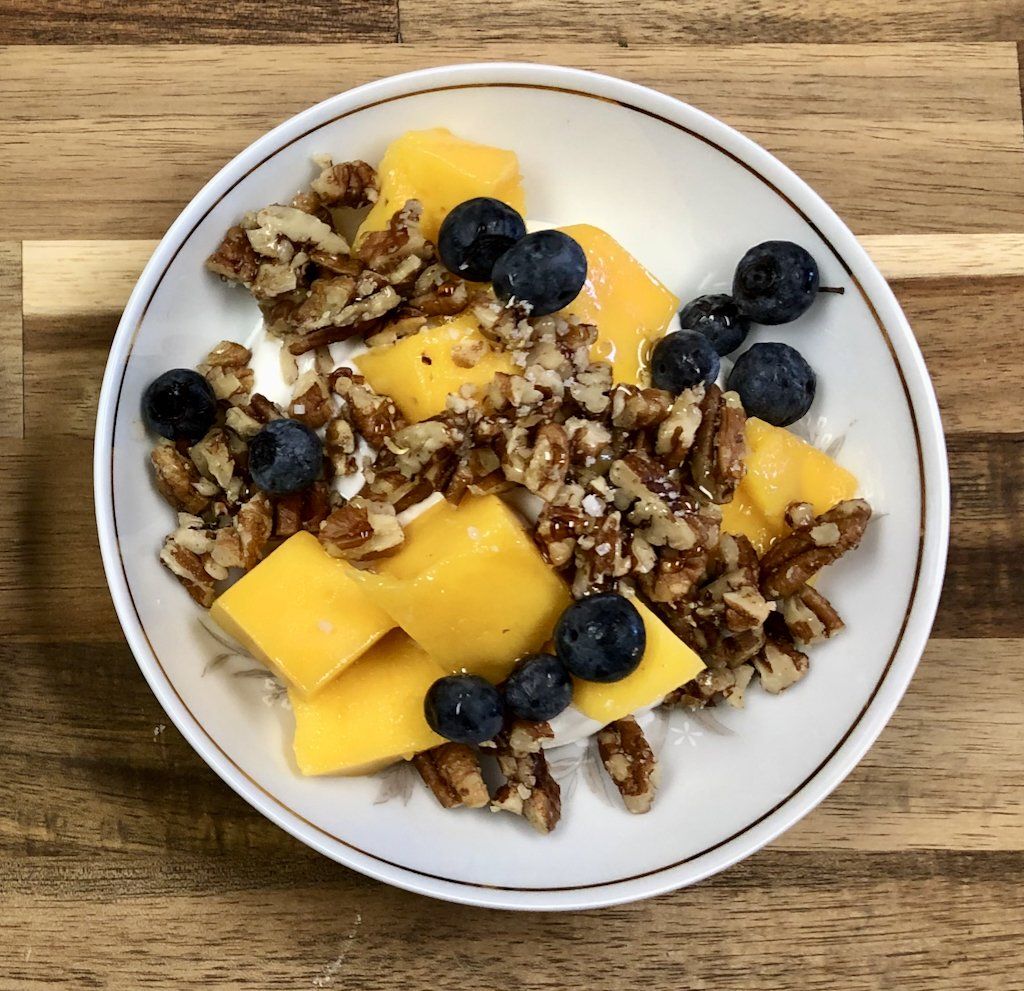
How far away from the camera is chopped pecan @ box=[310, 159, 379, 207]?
1.04m

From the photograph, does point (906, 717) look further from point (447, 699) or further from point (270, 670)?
point (270, 670)

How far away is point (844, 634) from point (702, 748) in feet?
0.64

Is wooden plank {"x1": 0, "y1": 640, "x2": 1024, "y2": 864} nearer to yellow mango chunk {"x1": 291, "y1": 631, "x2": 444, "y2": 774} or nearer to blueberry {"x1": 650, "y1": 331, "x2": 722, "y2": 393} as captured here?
yellow mango chunk {"x1": 291, "y1": 631, "x2": 444, "y2": 774}

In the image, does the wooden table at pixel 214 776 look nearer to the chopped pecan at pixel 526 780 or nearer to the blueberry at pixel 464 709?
the chopped pecan at pixel 526 780

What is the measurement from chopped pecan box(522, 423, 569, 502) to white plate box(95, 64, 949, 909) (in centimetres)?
31

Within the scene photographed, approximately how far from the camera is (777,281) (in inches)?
40.0

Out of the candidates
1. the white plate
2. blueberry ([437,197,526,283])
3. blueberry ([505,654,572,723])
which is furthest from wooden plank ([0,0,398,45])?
blueberry ([505,654,572,723])

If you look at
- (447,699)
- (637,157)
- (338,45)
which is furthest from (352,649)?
(338,45)

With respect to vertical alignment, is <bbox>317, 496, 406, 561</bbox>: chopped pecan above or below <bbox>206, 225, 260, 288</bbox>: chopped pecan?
below

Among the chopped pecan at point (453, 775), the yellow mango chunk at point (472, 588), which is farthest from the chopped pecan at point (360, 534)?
the chopped pecan at point (453, 775)

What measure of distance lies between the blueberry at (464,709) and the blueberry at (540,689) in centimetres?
2

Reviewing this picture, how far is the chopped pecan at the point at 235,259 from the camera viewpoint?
3.36 ft

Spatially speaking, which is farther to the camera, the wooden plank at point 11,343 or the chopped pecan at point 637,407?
the wooden plank at point 11,343

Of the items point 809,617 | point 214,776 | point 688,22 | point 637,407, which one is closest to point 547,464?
point 637,407
